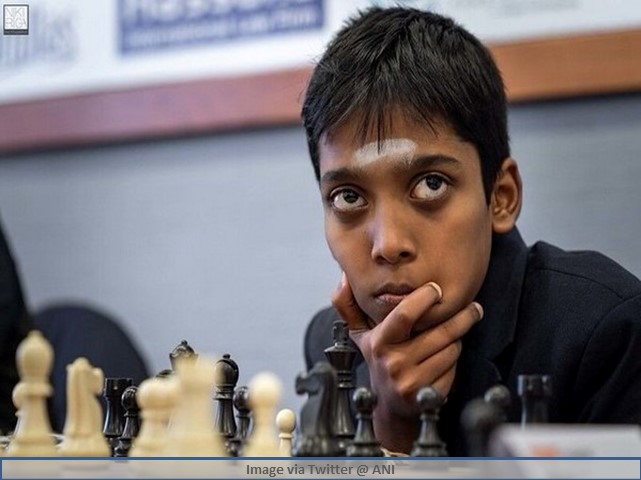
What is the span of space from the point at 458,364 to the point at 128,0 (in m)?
1.34

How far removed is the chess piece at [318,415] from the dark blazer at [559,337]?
1.04 feet

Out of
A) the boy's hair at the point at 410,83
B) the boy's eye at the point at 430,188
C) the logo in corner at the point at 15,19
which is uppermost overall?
the logo in corner at the point at 15,19

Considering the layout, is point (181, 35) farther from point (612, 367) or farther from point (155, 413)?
point (155, 413)

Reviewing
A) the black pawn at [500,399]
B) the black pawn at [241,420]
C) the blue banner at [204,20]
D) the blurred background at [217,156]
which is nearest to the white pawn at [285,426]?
the black pawn at [241,420]

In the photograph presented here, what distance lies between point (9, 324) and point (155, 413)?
99cm

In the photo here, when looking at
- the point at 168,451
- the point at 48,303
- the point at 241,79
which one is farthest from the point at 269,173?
the point at 168,451

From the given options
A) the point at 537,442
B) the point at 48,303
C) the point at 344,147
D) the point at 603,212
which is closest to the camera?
the point at 537,442

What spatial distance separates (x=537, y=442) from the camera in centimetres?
65

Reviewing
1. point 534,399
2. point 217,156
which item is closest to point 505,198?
point 534,399

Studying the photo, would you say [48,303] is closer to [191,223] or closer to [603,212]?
[191,223]

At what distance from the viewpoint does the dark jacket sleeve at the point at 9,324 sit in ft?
5.23

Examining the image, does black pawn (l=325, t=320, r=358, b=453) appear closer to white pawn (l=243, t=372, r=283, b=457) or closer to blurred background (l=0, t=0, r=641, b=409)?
white pawn (l=243, t=372, r=283, b=457)

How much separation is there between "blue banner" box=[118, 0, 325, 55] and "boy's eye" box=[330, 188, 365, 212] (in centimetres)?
96
